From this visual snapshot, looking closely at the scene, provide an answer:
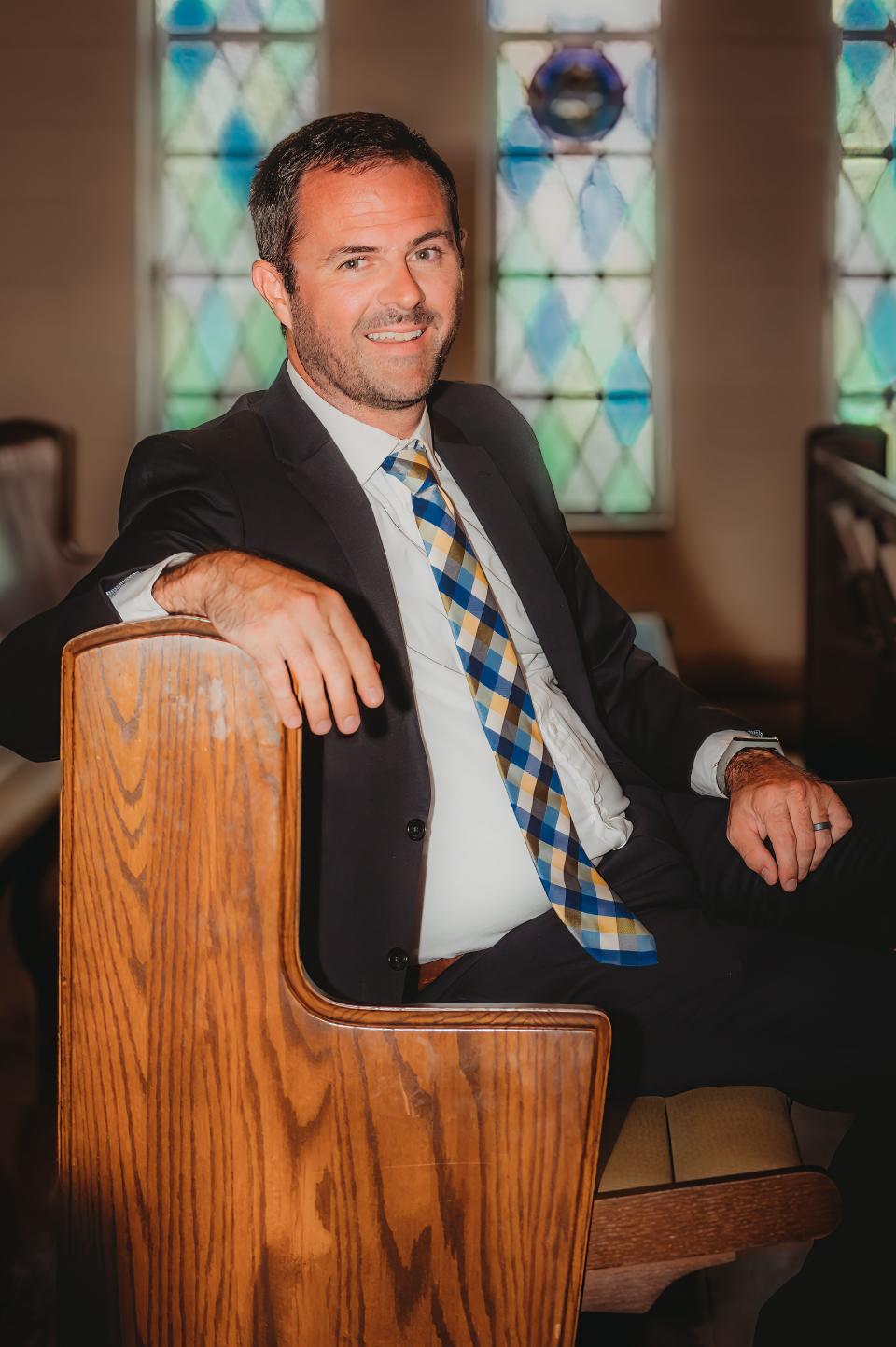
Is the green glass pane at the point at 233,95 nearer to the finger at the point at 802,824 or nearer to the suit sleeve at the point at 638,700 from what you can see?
the suit sleeve at the point at 638,700

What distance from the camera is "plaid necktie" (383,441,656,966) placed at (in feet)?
4.81

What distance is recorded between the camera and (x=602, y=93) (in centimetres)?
578

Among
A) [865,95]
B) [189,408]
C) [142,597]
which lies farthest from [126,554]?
[865,95]

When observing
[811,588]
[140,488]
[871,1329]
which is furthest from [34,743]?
[811,588]

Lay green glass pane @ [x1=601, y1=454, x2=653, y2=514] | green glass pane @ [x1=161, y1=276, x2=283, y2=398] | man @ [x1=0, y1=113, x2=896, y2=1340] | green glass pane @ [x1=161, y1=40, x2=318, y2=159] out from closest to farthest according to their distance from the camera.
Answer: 1. man @ [x1=0, y1=113, x2=896, y2=1340]
2. green glass pane @ [x1=161, y1=40, x2=318, y2=159]
3. green glass pane @ [x1=161, y1=276, x2=283, y2=398]
4. green glass pane @ [x1=601, y1=454, x2=653, y2=514]

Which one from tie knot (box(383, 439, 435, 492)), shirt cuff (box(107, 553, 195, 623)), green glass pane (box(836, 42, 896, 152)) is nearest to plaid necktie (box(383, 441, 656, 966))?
tie knot (box(383, 439, 435, 492))

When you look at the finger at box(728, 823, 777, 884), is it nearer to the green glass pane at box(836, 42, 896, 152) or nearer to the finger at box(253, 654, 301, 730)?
the finger at box(253, 654, 301, 730)

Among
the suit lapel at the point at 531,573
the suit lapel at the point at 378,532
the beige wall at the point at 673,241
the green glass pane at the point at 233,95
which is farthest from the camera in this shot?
the green glass pane at the point at 233,95

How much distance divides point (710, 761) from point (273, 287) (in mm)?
806

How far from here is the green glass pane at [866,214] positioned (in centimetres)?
584

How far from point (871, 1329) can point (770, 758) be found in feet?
2.00

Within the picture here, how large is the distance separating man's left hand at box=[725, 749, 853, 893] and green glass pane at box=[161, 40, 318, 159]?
16.3 feet

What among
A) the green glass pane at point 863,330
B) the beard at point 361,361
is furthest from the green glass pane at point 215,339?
the beard at point 361,361

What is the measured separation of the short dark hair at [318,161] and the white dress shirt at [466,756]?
172mm
